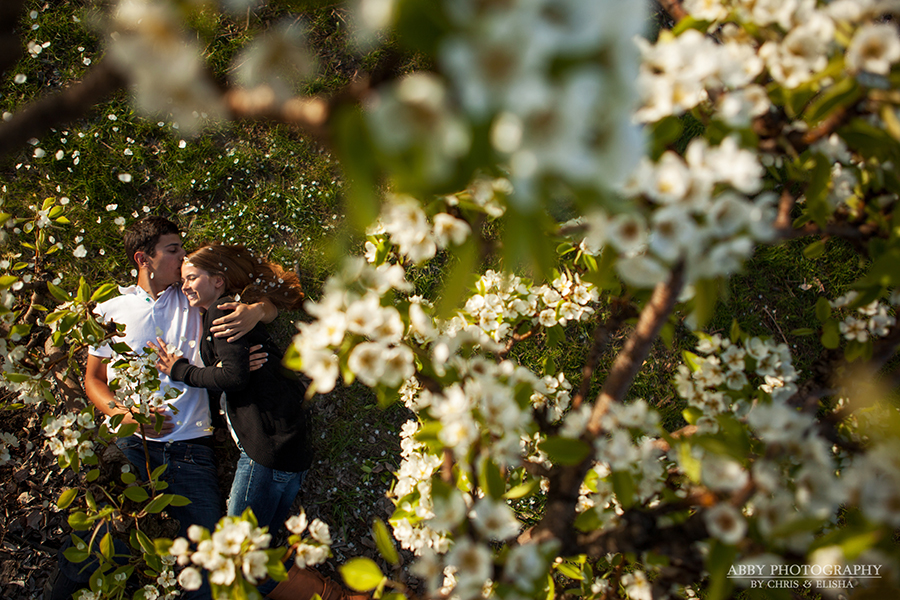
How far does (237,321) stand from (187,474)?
100 cm

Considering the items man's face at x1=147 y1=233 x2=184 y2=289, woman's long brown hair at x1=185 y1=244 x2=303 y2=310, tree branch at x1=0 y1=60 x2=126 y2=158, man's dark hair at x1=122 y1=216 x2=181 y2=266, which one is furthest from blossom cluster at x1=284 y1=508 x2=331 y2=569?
man's dark hair at x1=122 y1=216 x2=181 y2=266

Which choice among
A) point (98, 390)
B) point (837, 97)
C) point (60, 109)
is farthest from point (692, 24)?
point (98, 390)

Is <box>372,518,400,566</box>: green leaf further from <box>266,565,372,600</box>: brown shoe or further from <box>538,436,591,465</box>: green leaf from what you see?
<box>266,565,372,600</box>: brown shoe

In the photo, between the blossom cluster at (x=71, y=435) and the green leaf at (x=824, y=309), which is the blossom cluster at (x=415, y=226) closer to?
the green leaf at (x=824, y=309)

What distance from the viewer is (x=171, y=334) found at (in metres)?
2.84

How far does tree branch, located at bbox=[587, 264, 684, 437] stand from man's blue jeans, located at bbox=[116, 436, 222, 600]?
250cm

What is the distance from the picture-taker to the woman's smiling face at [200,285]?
272cm

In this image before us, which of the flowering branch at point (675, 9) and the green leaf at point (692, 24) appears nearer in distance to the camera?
the green leaf at point (692, 24)

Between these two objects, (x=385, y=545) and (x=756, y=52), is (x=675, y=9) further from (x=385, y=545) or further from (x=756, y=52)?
(x=385, y=545)

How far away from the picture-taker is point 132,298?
113 inches

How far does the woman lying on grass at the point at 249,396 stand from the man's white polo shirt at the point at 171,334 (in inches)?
4.6

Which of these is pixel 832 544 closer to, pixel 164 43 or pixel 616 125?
pixel 616 125

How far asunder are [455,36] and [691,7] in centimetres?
67

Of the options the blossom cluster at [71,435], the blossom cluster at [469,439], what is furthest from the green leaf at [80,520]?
the blossom cluster at [469,439]
